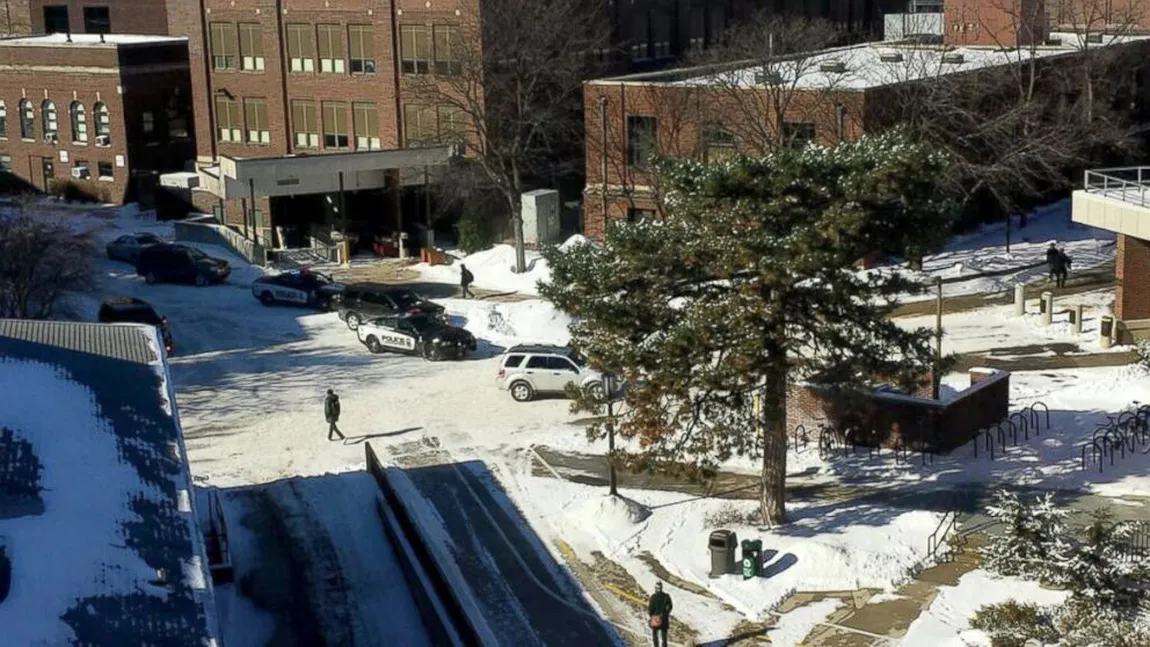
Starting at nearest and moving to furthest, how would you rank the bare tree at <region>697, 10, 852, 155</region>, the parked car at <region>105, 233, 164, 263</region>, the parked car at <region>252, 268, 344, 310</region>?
1. the bare tree at <region>697, 10, 852, 155</region>
2. the parked car at <region>252, 268, 344, 310</region>
3. the parked car at <region>105, 233, 164, 263</region>

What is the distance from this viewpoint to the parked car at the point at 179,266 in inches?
2322

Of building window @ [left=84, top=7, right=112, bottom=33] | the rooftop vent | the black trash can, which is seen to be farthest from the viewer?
building window @ [left=84, top=7, right=112, bottom=33]

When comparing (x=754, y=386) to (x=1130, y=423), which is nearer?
(x=754, y=386)

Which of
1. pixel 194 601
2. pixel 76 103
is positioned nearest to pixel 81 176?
pixel 76 103

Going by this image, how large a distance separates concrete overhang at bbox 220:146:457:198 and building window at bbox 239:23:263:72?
30.9 feet

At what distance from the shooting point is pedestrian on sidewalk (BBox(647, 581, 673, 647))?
26.2 metres

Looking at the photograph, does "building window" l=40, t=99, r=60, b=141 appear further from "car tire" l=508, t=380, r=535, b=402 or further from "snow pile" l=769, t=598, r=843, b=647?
"snow pile" l=769, t=598, r=843, b=647

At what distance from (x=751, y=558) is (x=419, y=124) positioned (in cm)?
4075

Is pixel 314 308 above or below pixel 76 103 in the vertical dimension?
below

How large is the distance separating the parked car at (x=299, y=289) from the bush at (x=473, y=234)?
8267mm

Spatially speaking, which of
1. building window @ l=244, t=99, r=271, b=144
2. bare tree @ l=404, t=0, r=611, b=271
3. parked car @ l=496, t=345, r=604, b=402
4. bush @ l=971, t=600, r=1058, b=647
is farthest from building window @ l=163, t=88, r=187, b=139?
bush @ l=971, t=600, r=1058, b=647

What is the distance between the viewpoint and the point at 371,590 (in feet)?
100

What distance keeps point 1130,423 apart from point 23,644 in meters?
24.9

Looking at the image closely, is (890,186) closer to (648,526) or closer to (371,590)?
(648,526)
